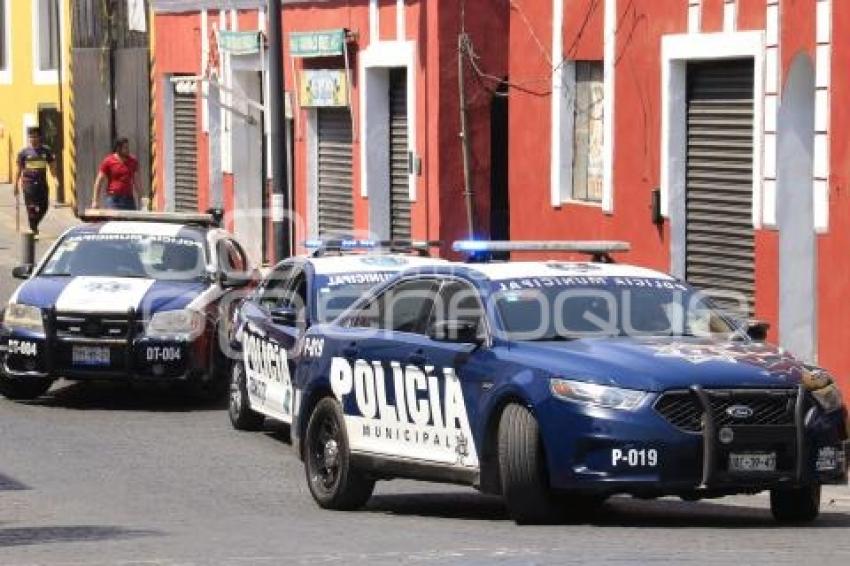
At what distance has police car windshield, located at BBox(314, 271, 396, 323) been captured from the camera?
1898 cm

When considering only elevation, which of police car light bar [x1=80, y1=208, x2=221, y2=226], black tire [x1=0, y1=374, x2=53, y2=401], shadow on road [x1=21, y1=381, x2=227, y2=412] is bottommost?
shadow on road [x1=21, y1=381, x2=227, y2=412]

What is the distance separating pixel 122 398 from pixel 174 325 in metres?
1.72

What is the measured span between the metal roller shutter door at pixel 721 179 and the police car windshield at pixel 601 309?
694 cm

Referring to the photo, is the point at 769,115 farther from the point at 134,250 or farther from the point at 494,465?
the point at 494,465

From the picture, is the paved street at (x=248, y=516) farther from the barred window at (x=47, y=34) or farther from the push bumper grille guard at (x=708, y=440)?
the barred window at (x=47, y=34)

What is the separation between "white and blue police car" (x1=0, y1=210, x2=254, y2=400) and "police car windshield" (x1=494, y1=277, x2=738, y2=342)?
24.7 ft

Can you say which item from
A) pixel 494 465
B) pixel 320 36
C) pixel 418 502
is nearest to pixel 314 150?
pixel 320 36

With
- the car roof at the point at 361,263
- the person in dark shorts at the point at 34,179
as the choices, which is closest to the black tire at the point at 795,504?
the car roof at the point at 361,263

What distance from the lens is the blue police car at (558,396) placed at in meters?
12.9

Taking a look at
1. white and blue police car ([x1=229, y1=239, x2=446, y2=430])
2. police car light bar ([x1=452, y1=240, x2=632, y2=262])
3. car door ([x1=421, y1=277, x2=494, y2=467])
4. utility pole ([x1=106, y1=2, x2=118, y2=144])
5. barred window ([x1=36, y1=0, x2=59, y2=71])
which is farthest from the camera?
barred window ([x1=36, y1=0, x2=59, y2=71])

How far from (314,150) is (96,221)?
32.6 feet

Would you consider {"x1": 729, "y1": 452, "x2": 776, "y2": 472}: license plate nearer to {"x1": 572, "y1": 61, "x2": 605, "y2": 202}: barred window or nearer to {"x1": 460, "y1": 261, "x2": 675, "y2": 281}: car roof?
{"x1": 460, "y1": 261, "x2": 675, "y2": 281}: car roof

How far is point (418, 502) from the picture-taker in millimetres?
16109

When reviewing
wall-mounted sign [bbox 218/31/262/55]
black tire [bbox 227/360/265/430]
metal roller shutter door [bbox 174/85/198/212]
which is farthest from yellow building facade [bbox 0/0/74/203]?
black tire [bbox 227/360/265/430]
